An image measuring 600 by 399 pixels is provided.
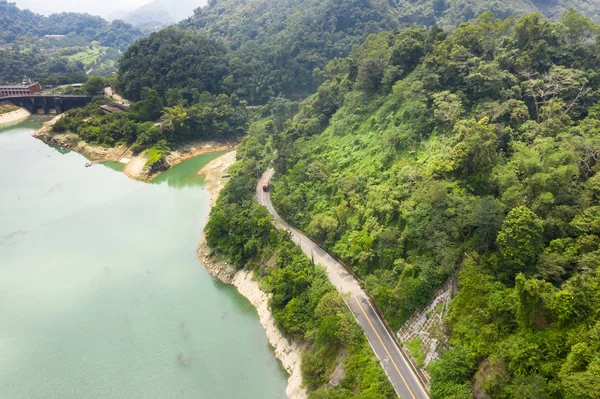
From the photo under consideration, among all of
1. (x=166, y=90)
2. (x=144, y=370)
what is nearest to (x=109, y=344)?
(x=144, y=370)

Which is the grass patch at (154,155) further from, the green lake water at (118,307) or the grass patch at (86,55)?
the grass patch at (86,55)

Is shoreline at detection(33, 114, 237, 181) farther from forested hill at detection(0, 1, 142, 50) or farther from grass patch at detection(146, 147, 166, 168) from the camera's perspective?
forested hill at detection(0, 1, 142, 50)

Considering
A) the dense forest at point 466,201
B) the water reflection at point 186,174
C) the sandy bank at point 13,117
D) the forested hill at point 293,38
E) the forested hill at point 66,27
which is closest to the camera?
the dense forest at point 466,201

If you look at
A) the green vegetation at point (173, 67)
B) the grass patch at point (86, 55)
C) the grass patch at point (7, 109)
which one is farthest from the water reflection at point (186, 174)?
the grass patch at point (86, 55)

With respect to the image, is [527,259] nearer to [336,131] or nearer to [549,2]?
[336,131]

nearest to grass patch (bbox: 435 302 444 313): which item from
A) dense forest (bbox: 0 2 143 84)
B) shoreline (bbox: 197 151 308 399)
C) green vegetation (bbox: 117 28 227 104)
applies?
shoreline (bbox: 197 151 308 399)

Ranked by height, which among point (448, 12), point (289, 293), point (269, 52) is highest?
point (448, 12)

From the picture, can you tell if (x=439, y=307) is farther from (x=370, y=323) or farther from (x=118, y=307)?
(x=118, y=307)
